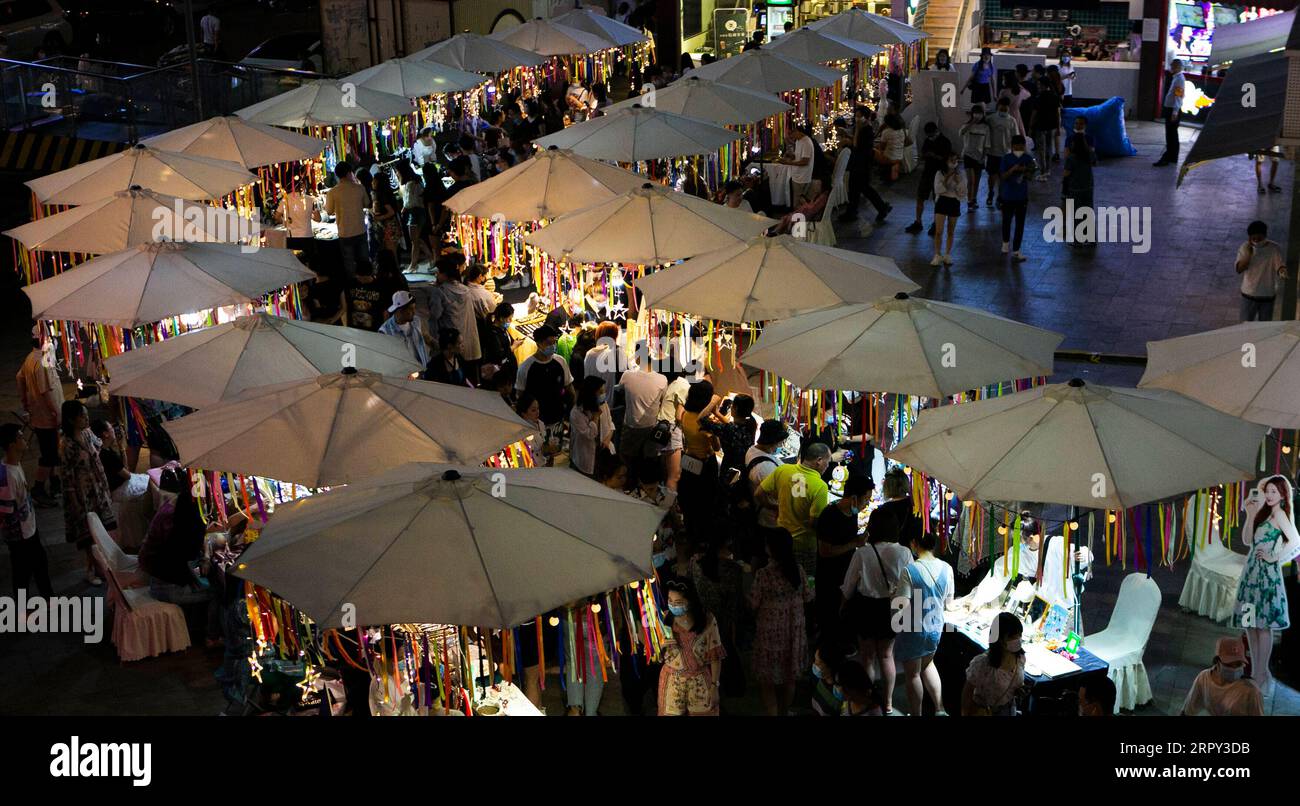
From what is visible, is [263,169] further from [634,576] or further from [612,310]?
[634,576]

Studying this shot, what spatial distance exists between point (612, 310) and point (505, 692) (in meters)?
6.72

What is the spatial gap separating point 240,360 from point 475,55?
12255 millimetres

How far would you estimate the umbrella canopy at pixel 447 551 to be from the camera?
6094mm

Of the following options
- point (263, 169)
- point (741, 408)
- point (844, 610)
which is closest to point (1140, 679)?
point (844, 610)

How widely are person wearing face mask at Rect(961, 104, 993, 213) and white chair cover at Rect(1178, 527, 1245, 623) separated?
10.0 m

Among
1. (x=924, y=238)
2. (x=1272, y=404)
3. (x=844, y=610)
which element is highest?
(x=1272, y=404)

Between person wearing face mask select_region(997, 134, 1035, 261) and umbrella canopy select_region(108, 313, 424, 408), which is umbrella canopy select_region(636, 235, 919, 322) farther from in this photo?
person wearing face mask select_region(997, 134, 1035, 261)

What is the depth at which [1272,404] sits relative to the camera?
862 centimetres

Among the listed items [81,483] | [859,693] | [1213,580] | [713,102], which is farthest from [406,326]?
[713,102]

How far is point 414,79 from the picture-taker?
19109 millimetres

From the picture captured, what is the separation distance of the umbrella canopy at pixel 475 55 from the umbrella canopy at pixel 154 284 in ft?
31.3

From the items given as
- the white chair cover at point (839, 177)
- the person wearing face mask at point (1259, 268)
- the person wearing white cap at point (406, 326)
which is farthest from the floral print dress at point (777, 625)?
the white chair cover at point (839, 177)

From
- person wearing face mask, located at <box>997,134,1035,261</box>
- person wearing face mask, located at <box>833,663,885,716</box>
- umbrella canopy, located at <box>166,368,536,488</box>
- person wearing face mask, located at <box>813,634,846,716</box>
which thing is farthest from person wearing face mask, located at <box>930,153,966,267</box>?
person wearing face mask, located at <box>833,663,885,716</box>

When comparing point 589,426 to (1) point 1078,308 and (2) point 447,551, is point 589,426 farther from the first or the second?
(1) point 1078,308
